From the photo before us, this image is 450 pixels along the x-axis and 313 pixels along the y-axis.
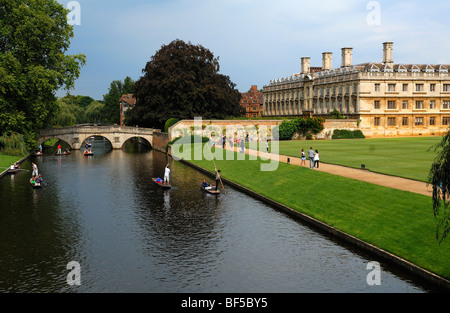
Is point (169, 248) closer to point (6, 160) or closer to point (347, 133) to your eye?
point (6, 160)

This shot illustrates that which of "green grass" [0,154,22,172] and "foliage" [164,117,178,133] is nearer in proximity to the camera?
"green grass" [0,154,22,172]

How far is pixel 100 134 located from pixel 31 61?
22316 mm

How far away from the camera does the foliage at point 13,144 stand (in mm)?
47281

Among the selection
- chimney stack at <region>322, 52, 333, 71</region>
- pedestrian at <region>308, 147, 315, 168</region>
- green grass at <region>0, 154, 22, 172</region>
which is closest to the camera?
pedestrian at <region>308, 147, 315, 168</region>

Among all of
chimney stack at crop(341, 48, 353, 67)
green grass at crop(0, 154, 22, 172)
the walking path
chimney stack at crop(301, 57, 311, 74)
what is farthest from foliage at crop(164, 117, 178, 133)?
chimney stack at crop(301, 57, 311, 74)

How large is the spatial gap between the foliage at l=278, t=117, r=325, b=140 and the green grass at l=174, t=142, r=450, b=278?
4015 cm

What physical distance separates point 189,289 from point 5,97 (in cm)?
4071

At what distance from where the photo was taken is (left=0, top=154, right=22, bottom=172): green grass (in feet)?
134

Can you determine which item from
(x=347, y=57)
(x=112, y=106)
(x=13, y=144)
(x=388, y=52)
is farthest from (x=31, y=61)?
(x=112, y=106)

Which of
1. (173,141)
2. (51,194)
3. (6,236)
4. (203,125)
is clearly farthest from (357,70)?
(6,236)

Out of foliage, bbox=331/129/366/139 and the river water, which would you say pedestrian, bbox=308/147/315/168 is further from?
foliage, bbox=331/129/366/139

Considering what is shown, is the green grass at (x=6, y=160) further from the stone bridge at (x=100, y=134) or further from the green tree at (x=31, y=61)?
the stone bridge at (x=100, y=134)

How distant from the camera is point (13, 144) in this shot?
47.8 meters

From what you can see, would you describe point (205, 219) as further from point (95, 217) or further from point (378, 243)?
point (378, 243)
